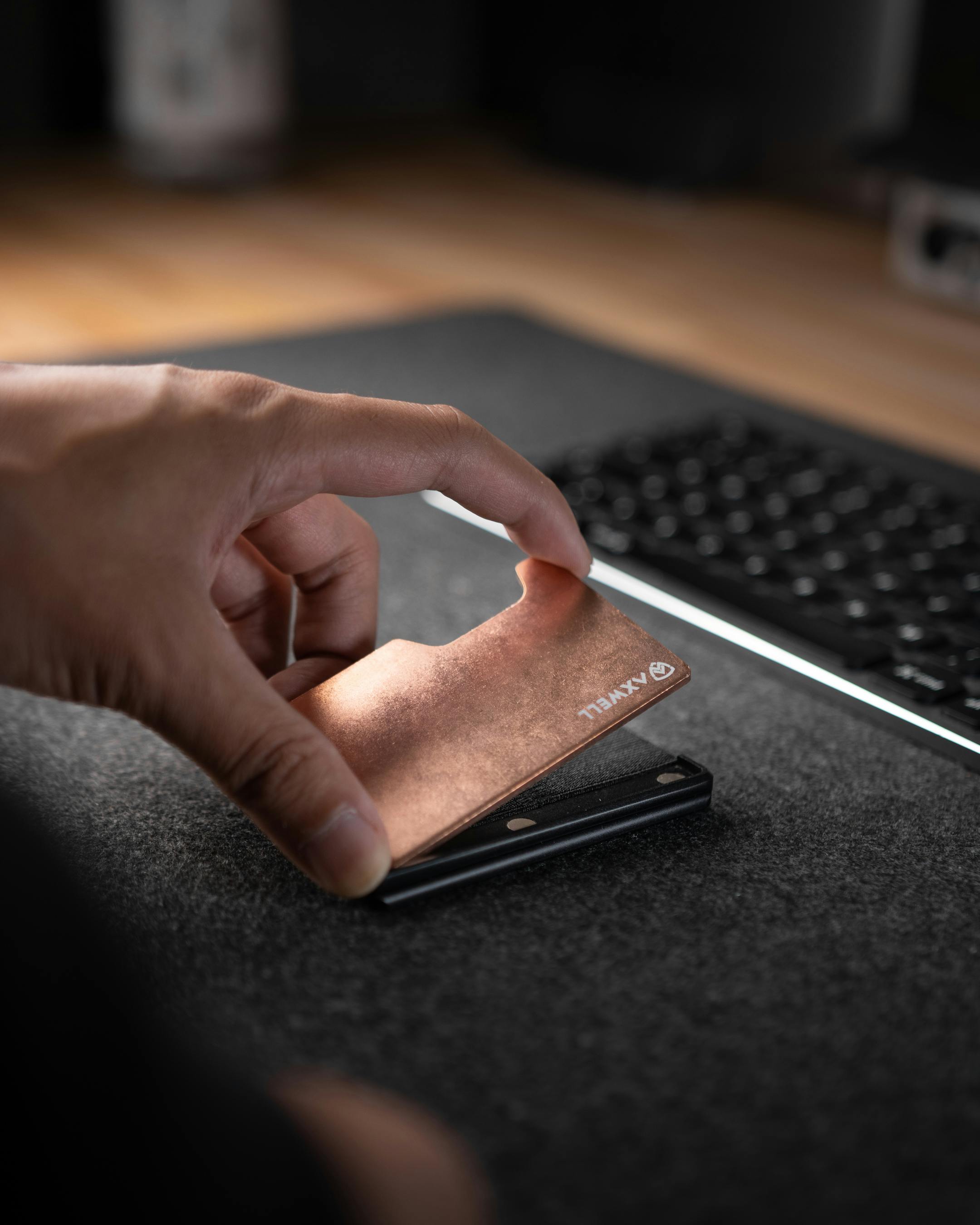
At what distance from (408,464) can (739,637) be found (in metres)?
0.20

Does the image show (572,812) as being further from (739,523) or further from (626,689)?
(739,523)

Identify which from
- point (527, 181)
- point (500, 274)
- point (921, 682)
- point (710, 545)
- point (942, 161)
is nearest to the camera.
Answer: point (921, 682)

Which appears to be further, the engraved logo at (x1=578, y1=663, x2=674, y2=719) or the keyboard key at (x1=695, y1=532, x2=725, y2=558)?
the keyboard key at (x1=695, y1=532, x2=725, y2=558)

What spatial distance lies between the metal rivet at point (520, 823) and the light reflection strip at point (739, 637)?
12 centimetres

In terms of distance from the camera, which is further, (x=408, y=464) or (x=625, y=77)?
(x=625, y=77)

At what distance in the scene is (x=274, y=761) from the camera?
347 mm

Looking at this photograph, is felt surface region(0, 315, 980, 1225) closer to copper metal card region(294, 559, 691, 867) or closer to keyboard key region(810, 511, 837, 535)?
copper metal card region(294, 559, 691, 867)

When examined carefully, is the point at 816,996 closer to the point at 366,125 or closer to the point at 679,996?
the point at 679,996

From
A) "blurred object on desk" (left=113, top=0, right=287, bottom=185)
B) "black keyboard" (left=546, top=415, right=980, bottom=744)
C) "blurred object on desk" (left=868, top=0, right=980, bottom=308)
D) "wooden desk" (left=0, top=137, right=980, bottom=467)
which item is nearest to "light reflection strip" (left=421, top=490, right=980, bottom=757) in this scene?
"black keyboard" (left=546, top=415, right=980, bottom=744)

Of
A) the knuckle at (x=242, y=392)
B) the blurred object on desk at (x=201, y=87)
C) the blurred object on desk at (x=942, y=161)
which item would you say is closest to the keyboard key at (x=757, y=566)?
the knuckle at (x=242, y=392)

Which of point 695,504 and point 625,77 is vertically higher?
point 625,77

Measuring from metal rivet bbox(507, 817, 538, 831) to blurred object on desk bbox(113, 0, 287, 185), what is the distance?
1.18 m

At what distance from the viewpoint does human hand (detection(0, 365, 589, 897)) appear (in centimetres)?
34

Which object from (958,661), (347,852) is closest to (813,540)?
(958,661)
